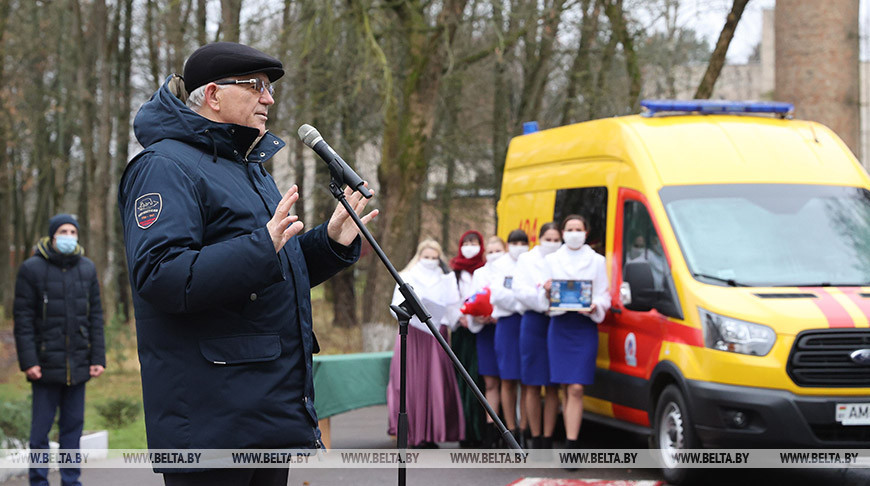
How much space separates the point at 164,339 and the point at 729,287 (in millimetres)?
5258

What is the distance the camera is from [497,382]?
10336 millimetres

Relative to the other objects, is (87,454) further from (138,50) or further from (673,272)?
(138,50)

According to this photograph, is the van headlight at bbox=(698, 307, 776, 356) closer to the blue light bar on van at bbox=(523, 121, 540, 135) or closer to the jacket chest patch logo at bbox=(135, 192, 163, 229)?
the blue light bar on van at bbox=(523, 121, 540, 135)

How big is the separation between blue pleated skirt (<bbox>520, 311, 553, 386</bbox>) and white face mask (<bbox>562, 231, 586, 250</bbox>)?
2.21 ft

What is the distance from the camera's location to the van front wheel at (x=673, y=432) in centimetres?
777

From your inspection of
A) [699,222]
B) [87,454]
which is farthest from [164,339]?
[87,454]

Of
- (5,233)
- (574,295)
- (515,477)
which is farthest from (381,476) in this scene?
(5,233)

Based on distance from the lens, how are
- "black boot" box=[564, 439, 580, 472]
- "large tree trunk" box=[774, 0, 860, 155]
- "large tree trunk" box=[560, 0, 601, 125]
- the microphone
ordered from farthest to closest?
"large tree trunk" box=[560, 0, 601, 125]
"large tree trunk" box=[774, 0, 860, 155]
"black boot" box=[564, 439, 580, 472]
the microphone

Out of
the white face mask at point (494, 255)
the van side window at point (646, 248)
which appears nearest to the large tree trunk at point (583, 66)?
the white face mask at point (494, 255)

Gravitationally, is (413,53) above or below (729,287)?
above

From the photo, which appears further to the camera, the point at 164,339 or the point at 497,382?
the point at 497,382

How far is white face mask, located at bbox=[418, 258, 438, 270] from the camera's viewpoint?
10.2 meters

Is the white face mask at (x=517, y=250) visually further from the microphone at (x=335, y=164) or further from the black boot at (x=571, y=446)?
the microphone at (x=335, y=164)

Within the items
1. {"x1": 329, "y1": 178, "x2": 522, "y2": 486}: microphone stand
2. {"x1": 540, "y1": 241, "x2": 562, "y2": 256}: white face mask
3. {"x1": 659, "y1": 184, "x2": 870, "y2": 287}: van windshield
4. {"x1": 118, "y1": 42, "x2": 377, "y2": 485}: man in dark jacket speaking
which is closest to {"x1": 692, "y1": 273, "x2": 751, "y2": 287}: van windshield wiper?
{"x1": 659, "y1": 184, "x2": 870, "y2": 287}: van windshield
